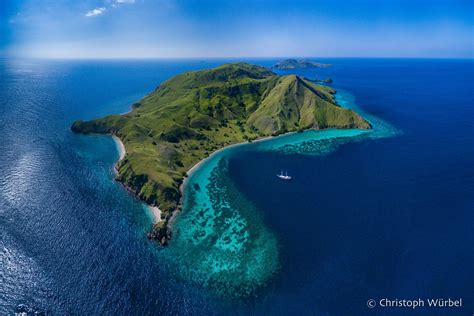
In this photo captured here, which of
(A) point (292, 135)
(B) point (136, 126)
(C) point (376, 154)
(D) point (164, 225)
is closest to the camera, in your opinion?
(D) point (164, 225)

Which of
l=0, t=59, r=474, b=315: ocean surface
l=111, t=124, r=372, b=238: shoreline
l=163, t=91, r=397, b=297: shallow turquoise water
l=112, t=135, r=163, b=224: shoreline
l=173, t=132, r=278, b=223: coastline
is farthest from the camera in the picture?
l=173, t=132, r=278, b=223: coastline

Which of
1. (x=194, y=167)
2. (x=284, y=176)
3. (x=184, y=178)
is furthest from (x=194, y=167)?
(x=284, y=176)

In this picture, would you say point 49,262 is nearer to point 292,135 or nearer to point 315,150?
point 315,150

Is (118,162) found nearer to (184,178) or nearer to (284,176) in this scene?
(184,178)

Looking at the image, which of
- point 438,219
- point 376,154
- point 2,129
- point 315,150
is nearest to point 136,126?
point 2,129

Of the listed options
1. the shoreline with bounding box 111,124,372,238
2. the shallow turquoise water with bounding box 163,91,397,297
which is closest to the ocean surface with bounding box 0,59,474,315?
the shallow turquoise water with bounding box 163,91,397,297

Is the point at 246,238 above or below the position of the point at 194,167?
below

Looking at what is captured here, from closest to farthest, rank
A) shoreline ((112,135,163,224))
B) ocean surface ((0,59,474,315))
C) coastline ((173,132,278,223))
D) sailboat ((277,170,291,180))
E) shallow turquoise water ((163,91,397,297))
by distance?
ocean surface ((0,59,474,315)) < shallow turquoise water ((163,91,397,297)) < shoreline ((112,135,163,224)) < coastline ((173,132,278,223)) < sailboat ((277,170,291,180))

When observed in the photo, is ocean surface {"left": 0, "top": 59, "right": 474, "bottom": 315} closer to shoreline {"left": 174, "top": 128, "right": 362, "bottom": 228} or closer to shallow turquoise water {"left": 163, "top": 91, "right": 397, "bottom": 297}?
shallow turquoise water {"left": 163, "top": 91, "right": 397, "bottom": 297}
